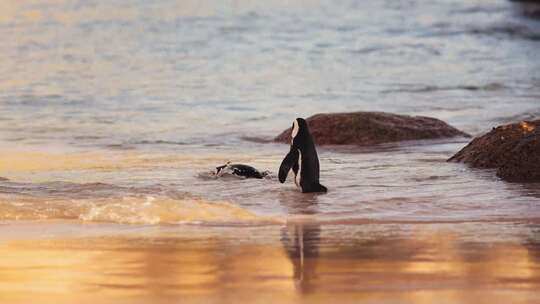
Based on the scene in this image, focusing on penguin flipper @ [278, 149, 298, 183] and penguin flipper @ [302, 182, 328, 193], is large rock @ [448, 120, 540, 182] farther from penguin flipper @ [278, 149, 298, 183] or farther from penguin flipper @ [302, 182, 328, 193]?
penguin flipper @ [278, 149, 298, 183]

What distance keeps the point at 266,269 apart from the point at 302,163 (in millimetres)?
4192

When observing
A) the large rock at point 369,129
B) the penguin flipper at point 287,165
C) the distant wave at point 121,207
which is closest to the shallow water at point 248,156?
the distant wave at point 121,207

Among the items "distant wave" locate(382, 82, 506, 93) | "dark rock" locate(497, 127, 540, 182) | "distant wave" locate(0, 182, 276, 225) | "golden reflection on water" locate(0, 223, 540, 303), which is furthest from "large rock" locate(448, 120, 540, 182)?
"distant wave" locate(382, 82, 506, 93)

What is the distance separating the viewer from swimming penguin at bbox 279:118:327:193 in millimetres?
11727

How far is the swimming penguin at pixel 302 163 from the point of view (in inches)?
462

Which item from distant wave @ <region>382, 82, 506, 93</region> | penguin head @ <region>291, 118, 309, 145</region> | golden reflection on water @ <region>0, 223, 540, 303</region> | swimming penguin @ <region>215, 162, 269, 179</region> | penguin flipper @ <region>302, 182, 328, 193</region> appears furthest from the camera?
distant wave @ <region>382, 82, 506, 93</region>

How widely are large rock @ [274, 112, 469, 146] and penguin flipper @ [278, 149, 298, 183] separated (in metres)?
3.77

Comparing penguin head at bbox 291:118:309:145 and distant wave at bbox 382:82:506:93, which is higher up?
penguin head at bbox 291:118:309:145

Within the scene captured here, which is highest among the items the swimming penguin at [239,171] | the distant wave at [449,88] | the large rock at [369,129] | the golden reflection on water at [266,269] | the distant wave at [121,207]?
the golden reflection on water at [266,269]

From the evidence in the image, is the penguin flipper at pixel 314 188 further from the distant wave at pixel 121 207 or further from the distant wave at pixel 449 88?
the distant wave at pixel 449 88

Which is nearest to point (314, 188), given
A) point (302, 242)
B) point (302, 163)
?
point (302, 163)

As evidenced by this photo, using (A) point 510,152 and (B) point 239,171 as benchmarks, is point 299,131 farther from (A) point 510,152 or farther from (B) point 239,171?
(A) point 510,152

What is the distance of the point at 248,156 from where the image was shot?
15266 millimetres

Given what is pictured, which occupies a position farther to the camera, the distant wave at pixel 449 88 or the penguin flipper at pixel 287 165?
the distant wave at pixel 449 88
